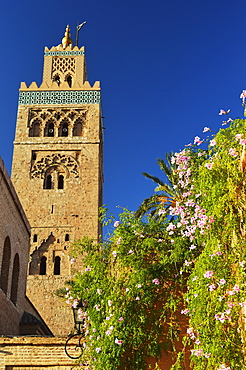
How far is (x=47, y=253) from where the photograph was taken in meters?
24.7

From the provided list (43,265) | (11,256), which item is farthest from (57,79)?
(11,256)

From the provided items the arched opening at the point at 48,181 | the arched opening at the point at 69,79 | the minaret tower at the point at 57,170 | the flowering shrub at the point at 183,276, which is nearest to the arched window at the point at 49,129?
the minaret tower at the point at 57,170

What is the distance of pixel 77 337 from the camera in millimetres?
8453

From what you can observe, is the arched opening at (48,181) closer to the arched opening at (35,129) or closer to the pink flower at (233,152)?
the arched opening at (35,129)

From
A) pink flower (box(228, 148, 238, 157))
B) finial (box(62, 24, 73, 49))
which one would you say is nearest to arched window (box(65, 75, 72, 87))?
finial (box(62, 24, 73, 49))

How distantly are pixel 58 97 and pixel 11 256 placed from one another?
17.8 m

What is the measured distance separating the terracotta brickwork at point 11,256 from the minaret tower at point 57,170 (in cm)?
1012

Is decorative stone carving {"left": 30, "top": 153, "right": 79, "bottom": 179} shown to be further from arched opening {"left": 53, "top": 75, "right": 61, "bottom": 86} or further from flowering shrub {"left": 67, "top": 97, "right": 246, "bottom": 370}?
flowering shrub {"left": 67, "top": 97, "right": 246, "bottom": 370}

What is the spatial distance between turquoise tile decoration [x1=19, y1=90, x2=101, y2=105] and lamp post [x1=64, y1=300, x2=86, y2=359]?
2117cm

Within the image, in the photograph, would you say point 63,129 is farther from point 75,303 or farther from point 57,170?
Result: point 75,303

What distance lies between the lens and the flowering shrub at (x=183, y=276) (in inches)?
232

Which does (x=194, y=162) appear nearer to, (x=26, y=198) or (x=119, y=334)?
(x=119, y=334)

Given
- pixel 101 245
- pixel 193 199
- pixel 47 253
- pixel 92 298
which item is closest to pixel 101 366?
pixel 92 298

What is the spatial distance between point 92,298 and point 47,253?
1721cm
